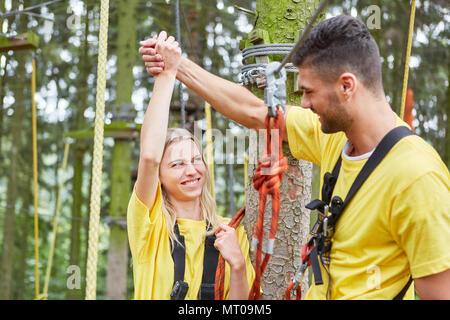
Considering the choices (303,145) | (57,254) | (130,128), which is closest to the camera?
(303,145)

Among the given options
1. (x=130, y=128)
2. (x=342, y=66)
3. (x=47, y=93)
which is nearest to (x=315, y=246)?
(x=342, y=66)

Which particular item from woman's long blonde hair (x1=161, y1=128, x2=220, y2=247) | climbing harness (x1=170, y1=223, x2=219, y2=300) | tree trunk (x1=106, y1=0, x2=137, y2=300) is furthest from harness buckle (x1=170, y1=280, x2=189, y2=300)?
tree trunk (x1=106, y1=0, x2=137, y2=300)

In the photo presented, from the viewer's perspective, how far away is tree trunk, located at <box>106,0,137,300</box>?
17.2 ft

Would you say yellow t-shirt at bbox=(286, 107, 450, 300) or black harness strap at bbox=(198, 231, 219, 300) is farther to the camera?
black harness strap at bbox=(198, 231, 219, 300)

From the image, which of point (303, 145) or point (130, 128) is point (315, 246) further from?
point (130, 128)

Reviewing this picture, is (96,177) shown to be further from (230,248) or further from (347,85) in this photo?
(347,85)

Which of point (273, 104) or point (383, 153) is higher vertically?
point (273, 104)

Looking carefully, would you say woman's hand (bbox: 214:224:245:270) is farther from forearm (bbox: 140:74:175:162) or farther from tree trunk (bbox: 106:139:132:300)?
tree trunk (bbox: 106:139:132:300)

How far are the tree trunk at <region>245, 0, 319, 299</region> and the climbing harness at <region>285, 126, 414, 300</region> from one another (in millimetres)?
393

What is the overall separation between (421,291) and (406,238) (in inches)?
6.5

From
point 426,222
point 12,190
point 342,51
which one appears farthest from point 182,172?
point 12,190

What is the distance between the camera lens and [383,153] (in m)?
1.49

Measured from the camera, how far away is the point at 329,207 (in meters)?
1.60

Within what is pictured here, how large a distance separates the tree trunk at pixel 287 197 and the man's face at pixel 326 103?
514 millimetres
